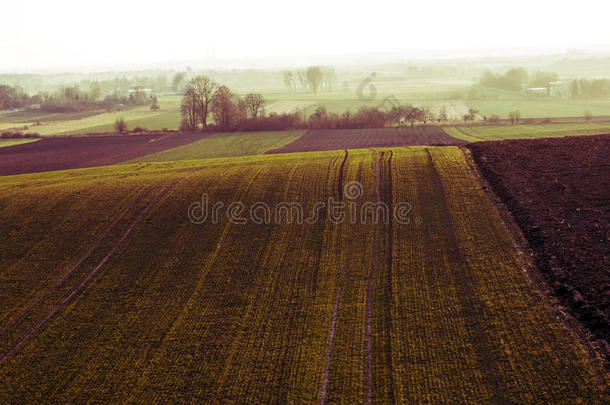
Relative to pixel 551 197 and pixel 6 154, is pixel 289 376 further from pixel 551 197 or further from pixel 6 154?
pixel 6 154

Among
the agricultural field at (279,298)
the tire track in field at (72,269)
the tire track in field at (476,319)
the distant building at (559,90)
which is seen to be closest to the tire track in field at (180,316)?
the agricultural field at (279,298)

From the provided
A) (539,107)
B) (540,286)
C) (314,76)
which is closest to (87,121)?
(314,76)

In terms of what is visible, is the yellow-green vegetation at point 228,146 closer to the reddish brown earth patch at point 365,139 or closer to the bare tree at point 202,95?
the reddish brown earth patch at point 365,139

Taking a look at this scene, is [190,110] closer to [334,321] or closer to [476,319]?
[334,321]

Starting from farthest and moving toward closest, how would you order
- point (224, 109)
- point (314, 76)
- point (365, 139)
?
point (314, 76)
point (224, 109)
point (365, 139)

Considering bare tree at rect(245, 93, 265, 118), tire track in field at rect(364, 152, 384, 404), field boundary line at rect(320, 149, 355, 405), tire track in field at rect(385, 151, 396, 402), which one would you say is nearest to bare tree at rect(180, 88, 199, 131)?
bare tree at rect(245, 93, 265, 118)

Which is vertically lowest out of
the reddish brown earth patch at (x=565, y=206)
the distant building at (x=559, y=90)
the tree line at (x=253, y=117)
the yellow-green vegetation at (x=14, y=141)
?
the reddish brown earth patch at (x=565, y=206)

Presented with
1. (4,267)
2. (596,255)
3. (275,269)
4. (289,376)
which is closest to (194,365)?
(289,376)
